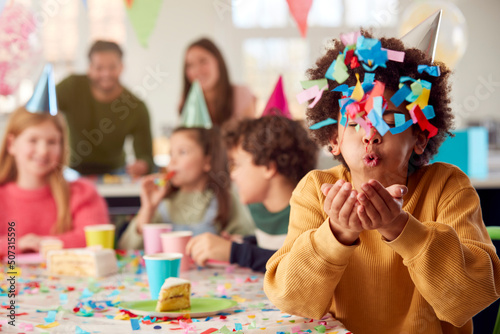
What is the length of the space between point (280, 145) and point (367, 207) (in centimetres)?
80

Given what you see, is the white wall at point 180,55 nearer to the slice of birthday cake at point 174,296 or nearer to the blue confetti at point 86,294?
A: the blue confetti at point 86,294

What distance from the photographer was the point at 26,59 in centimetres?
540

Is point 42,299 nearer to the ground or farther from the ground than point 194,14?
nearer to the ground

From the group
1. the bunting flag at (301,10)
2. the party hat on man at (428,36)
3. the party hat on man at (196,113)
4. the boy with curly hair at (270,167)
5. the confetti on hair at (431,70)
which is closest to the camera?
the confetti on hair at (431,70)

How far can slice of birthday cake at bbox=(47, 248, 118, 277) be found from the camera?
1209mm

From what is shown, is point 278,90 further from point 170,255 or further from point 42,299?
point 42,299

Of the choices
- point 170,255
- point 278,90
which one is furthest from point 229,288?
point 278,90

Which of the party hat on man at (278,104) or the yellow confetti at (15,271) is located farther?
the party hat on man at (278,104)

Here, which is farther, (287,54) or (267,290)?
(287,54)

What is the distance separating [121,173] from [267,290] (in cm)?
290

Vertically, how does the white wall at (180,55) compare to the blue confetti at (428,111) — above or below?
above

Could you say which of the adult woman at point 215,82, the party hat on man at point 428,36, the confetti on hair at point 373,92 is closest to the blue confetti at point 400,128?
the confetti on hair at point 373,92

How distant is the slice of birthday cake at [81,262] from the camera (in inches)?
47.6

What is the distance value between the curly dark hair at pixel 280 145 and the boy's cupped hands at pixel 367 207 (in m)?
0.72
